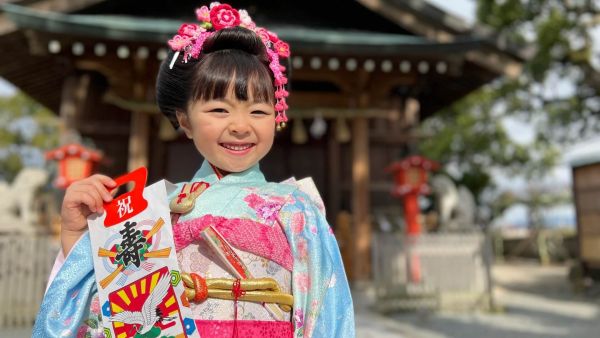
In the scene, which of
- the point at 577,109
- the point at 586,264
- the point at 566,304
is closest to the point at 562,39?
the point at 577,109

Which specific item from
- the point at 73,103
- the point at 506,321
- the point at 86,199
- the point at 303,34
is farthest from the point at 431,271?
the point at 73,103

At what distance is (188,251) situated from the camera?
1447 millimetres

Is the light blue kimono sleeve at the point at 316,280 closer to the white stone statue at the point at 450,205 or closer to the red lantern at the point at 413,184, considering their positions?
the red lantern at the point at 413,184

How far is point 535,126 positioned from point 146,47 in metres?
13.1

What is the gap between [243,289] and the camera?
4.53 feet

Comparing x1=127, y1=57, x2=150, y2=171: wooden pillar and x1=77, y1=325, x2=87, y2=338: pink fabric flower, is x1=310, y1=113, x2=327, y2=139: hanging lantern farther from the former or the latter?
x1=77, y1=325, x2=87, y2=338: pink fabric flower

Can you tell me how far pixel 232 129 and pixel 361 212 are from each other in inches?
231

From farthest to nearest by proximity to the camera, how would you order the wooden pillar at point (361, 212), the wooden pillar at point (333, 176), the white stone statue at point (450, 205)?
the white stone statue at point (450, 205) → the wooden pillar at point (333, 176) → the wooden pillar at point (361, 212)

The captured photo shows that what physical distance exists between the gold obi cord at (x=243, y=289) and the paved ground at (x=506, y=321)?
139 inches

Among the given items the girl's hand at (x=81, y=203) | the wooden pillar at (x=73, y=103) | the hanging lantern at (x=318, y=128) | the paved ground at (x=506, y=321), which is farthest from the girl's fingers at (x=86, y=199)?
the hanging lantern at (x=318, y=128)

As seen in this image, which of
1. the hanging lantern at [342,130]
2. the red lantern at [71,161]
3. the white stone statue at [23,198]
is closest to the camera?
the red lantern at [71,161]

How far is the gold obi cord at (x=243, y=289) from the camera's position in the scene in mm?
1368

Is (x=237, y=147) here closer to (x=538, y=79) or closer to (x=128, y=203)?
(x=128, y=203)

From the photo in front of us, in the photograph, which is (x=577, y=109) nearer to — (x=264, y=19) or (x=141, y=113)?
(x=264, y=19)
